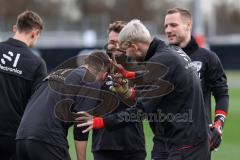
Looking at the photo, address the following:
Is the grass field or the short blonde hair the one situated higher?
the short blonde hair

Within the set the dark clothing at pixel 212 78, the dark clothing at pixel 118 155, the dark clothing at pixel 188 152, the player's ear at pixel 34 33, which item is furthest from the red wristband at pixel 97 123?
the dark clothing at pixel 212 78

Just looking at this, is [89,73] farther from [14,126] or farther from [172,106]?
[14,126]

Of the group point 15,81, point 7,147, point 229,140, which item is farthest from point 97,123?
point 229,140

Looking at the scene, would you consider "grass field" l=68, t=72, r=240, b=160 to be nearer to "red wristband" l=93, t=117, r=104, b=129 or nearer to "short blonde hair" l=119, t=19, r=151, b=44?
"red wristband" l=93, t=117, r=104, b=129

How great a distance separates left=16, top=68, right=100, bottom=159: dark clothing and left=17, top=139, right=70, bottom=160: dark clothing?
0.13 feet

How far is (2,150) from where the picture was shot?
7652 millimetres

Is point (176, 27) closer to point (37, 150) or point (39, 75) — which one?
point (39, 75)

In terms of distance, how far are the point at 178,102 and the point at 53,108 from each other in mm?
1238

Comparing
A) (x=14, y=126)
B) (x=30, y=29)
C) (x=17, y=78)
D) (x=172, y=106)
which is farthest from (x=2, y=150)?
(x=172, y=106)

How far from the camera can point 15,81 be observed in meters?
7.54

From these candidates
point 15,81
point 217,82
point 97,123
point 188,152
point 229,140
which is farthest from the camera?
point 229,140

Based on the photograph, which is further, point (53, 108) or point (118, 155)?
point (118, 155)

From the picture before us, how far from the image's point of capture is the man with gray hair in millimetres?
6465

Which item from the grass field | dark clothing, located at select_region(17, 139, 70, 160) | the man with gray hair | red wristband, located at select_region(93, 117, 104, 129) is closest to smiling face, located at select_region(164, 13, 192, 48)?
the man with gray hair
